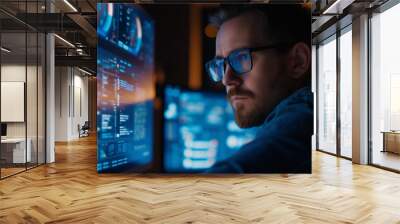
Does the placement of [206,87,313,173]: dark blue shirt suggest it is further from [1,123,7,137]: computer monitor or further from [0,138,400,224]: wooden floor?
[1,123,7,137]: computer monitor

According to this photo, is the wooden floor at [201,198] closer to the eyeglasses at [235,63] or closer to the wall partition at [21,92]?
the wall partition at [21,92]

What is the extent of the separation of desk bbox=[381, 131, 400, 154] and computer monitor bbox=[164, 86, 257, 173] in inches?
129

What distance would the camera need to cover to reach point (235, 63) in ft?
20.4

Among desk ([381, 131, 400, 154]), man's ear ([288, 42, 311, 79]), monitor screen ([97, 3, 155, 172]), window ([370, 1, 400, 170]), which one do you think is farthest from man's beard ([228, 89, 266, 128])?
desk ([381, 131, 400, 154])

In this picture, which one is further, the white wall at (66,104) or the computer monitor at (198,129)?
the white wall at (66,104)

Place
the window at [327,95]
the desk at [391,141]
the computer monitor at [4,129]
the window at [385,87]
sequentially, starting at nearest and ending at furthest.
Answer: the computer monitor at [4,129] < the window at [385,87] < the desk at [391,141] < the window at [327,95]

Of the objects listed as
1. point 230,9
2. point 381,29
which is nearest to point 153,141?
point 230,9

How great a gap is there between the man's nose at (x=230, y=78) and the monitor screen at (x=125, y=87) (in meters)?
1.27

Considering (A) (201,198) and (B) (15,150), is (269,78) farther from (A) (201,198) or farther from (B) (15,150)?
(B) (15,150)

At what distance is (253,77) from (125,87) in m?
2.17

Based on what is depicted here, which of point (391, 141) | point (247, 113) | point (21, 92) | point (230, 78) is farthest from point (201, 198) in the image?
point (391, 141)

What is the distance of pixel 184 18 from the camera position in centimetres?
641

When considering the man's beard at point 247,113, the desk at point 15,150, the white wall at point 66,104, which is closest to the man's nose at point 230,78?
the man's beard at point 247,113

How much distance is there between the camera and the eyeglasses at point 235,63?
20.3 ft
